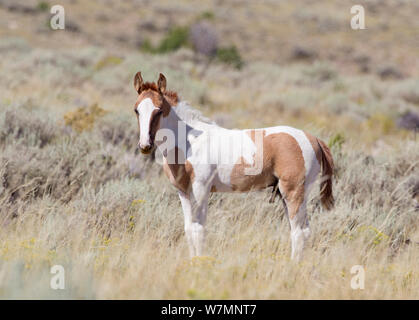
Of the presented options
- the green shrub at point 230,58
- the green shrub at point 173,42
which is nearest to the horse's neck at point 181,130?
the green shrub at point 230,58

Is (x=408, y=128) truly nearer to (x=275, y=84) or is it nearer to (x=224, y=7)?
(x=275, y=84)

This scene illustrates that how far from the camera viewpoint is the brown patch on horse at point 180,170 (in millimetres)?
3766

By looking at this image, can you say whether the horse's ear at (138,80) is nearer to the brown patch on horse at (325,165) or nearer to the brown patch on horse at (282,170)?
the brown patch on horse at (282,170)

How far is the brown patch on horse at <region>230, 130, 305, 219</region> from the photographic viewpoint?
146 inches

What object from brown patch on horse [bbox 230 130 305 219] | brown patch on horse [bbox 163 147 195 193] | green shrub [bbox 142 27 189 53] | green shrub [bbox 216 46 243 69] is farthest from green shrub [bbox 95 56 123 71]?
brown patch on horse [bbox 230 130 305 219]

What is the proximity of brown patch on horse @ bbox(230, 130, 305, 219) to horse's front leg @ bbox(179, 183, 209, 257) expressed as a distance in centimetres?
31

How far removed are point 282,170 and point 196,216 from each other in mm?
869

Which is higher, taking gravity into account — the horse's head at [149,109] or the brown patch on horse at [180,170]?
the horse's head at [149,109]

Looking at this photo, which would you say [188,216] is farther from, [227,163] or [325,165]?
[325,165]

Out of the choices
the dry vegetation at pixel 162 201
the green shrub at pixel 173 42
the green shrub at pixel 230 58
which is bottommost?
the dry vegetation at pixel 162 201

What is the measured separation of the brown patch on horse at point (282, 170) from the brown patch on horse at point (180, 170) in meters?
0.39

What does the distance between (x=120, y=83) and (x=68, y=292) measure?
11.6 meters

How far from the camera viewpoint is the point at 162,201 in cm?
534
